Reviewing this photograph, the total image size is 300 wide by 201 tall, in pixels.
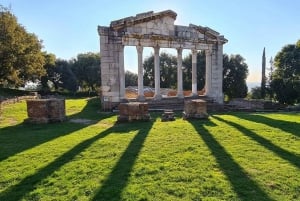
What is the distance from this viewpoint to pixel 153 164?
719 centimetres

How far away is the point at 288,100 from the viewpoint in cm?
3481

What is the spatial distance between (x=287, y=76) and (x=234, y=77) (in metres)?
8.04

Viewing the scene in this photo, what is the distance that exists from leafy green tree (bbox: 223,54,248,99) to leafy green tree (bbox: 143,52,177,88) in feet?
30.7

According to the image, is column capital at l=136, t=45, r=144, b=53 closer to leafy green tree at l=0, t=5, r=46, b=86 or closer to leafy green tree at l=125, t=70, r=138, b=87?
leafy green tree at l=0, t=5, r=46, b=86

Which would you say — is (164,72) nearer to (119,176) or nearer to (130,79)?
(130,79)

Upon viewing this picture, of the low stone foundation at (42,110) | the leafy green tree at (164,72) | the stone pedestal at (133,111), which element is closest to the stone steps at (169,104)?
the stone pedestal at (133,111)

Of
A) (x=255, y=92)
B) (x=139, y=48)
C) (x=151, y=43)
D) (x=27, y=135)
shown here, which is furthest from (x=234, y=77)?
(x=27, y=135)

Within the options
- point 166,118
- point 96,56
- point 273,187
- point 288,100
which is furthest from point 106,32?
point 96,56

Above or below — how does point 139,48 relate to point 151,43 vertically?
below

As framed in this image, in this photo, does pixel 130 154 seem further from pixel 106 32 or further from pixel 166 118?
pixel 106 32

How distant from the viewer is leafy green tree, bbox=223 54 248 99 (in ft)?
141

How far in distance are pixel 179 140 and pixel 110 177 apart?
377 cm

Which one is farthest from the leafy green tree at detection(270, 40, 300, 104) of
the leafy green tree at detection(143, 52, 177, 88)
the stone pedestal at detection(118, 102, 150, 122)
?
the stone pedestal at detection(118, 102, 150, 122)

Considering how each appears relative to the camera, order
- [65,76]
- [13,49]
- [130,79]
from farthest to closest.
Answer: [130,79]
[65,76]
[13,49]
